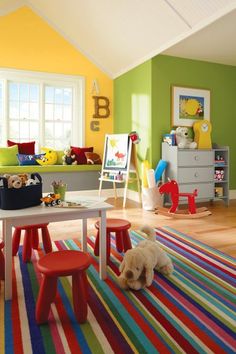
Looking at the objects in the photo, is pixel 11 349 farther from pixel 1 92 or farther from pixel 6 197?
pixel 1 92

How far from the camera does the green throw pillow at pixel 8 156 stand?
4.91m

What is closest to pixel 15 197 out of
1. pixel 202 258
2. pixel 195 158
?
pixel 202 258

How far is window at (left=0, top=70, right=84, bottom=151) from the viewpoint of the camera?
5328 mm

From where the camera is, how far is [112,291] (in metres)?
1.83

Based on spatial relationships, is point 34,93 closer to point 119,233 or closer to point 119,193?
point 119,193

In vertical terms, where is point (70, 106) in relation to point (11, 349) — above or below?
above

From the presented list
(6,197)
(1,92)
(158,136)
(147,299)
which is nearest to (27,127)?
(1,92)

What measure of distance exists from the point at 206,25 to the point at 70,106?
9.88ft

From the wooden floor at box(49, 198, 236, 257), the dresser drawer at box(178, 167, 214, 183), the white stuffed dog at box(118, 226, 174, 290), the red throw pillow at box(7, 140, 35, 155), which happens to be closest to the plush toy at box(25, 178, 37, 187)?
the white stuffed dog at box(118, 226, 174, 290)

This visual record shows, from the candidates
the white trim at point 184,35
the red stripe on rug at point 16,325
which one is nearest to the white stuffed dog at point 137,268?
the red stripe on rug at point 16,325

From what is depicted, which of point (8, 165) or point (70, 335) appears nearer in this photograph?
point (70, 335)

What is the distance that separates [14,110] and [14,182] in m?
4.03

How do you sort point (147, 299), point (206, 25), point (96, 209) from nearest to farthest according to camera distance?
point (147, 299) < point (96, 209) < point (206, 25)

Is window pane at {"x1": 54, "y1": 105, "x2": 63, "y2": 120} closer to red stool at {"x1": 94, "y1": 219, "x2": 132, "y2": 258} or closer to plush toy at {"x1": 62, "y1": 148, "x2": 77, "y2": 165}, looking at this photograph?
plush toy at {"x1": 62, "y1": 148, "x2": 77, "y2": 165}
